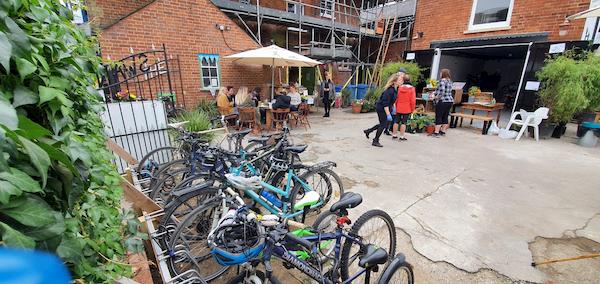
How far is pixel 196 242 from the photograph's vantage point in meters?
2.43

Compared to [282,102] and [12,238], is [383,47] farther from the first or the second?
[12,238]

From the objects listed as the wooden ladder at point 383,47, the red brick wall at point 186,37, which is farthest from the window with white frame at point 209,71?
the wooden ladder at point 383,47

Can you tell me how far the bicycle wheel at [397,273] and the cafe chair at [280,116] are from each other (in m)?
5.72

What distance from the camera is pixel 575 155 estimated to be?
19.6 ft

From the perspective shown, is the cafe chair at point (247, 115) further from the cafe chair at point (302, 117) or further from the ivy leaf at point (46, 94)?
the ivy leaf at point (46, 94)

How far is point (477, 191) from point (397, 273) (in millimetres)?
3037

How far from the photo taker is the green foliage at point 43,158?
575 millimetres

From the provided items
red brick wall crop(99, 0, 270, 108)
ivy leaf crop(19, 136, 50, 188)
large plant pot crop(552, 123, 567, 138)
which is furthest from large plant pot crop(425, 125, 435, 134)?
ivy leaf crop(19, 136, 50, 188)

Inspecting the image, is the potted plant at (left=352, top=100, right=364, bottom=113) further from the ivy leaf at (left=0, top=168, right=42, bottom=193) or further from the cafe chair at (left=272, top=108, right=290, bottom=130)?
the ivy leaf at (left=0, top=168, right=42, bottom=193)

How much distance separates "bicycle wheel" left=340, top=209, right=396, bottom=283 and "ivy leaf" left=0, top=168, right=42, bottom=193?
182 cm

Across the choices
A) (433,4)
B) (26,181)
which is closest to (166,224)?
(26,181)

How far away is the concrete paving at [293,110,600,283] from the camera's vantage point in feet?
9.29

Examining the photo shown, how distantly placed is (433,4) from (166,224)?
12.6 metres

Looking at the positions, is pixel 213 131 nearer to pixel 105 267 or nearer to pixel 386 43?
pixel 105 267
